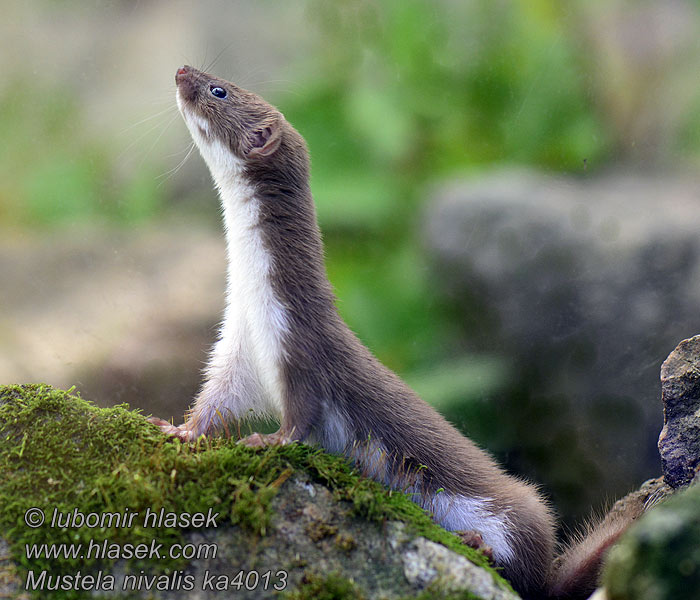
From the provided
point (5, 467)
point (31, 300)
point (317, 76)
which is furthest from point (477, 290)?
point (5, 467)

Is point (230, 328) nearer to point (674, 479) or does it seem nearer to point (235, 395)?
point (235, 395)

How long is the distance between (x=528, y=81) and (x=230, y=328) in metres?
4.14

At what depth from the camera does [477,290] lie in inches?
246

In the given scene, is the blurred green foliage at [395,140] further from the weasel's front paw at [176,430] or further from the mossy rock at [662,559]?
the mossy rock at [662,559]

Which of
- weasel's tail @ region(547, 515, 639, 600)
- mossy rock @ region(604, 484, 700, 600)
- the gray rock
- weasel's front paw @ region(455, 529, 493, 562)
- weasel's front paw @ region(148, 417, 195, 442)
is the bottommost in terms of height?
mossy rock @ region(604, 484, 700, 600)

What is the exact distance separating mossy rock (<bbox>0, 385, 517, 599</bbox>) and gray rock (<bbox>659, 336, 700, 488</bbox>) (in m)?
1.08

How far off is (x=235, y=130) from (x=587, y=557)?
2.67 m

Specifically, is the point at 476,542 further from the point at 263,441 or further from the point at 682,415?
the point at 682,415

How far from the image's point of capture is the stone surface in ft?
17.7

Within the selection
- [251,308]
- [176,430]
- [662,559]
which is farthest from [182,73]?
[662,559]

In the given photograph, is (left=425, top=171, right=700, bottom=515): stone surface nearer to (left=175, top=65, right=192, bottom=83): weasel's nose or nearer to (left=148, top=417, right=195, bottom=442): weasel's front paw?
(left=148, top=417, right=195, bottom=442): weasel's front paw

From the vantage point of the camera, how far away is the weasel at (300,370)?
3.22 meters

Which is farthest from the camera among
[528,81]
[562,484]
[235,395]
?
[528,81]

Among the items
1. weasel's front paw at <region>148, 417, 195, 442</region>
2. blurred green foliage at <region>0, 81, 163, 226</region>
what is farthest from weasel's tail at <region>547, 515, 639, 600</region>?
blurred green foliage at <region>0, 81, 163, 226</region>
